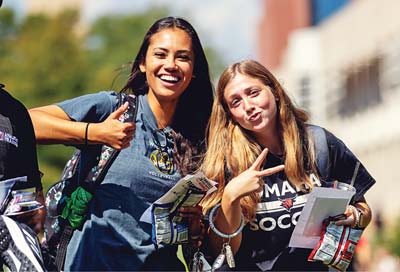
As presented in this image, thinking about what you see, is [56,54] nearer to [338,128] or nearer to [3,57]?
[3,57]

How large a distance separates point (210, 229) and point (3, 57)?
120ft

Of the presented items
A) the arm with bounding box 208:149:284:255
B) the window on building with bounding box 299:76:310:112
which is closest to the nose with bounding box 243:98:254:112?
the arm with bounding box 208:149:284:255

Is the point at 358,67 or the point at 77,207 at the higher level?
the point at 77,207

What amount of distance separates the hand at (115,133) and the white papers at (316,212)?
0.99 metres

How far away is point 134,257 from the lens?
7.59 meters

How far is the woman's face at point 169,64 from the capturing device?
7762mm

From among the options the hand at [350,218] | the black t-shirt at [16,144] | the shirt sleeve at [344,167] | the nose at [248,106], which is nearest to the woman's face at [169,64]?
the nose at [248,106]

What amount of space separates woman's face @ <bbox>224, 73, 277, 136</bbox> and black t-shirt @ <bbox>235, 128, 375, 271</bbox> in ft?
0.62

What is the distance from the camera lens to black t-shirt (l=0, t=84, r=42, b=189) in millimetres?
6523

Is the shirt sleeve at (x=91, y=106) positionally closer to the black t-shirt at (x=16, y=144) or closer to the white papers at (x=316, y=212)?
the black t-shirt at (x=16, y=144)

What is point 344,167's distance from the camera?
7.82 meters

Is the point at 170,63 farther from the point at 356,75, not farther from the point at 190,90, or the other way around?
the point at 356,75

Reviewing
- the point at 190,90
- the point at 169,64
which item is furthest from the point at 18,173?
the point at 190,90

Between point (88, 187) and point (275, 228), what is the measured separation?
1.00 m
